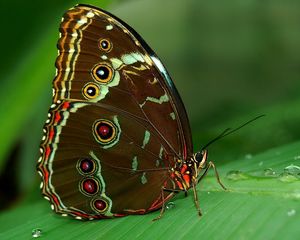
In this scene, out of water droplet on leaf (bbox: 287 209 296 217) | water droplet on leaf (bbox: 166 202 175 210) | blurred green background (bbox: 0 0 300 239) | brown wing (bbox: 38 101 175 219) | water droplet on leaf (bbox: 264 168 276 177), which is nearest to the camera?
water droplet on leaf (bbox: 287 209 296 217)

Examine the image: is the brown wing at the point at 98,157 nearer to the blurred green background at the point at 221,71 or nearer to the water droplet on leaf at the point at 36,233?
the water droplet on leaf at the point at 36,233

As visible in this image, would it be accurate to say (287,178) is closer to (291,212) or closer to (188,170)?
(291,212)

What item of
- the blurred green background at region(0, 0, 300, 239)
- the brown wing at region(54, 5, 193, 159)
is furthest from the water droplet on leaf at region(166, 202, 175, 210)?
the blurred green background at region(0, 0, 300, 239)

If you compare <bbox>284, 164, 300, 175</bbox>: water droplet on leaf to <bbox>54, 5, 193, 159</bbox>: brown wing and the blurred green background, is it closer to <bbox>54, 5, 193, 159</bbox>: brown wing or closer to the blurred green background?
<bbox>54, 5, 193, 159</bbox>: brown wing

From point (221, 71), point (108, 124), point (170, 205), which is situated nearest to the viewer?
point (170, 205)

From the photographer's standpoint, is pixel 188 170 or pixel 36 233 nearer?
pixel 36 233

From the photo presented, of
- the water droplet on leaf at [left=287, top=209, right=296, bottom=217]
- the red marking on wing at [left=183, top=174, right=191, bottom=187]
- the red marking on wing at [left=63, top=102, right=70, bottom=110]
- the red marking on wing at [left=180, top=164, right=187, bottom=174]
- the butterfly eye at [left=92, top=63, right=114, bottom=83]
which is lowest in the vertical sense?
the red marking on wing at [left=183, top=174, right=191, bottom=187]

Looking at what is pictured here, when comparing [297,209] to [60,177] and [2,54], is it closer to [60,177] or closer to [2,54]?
[60,177]

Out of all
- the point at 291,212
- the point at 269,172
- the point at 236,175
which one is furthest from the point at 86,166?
the point at 291,212
